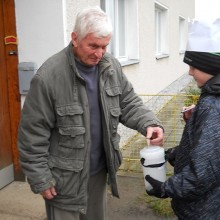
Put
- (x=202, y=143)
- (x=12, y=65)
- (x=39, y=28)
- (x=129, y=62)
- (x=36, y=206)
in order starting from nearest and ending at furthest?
(x=202, y=143), (x=36, y=206), (x=39, y=28), (x=12, y=65), (x=129, y=62)

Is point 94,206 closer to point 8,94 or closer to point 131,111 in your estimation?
point 131,111

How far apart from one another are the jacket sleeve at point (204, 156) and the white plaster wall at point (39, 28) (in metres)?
2.24

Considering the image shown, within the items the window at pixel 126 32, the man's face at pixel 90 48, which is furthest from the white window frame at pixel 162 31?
the man's face at pixel 90 48

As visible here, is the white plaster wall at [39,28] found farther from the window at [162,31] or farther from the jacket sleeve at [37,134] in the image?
the window at [162,31]

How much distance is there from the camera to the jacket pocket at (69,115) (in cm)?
210

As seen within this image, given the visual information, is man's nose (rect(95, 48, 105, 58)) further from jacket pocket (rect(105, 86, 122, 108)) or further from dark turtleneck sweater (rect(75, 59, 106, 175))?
jacket pocket (rect(105, 86, 122, 108))

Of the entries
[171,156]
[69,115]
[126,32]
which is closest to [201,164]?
[171,156]

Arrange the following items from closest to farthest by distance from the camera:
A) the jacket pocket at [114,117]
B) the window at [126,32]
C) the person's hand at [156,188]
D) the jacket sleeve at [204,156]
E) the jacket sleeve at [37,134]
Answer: the jacket sleeve at [204,156] < the person's hand at [156,188] < the jacket sleeve at [37,134] < the jacket pocket at [114,117] < the window at [126,32]

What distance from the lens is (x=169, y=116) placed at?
6.89 meters

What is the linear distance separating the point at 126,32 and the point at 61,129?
4640mm

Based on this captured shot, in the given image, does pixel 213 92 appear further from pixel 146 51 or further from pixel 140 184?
pixel 146 51

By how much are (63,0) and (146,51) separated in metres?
3.90

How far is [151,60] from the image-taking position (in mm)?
7840

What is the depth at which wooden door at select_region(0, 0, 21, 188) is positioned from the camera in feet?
12.1
